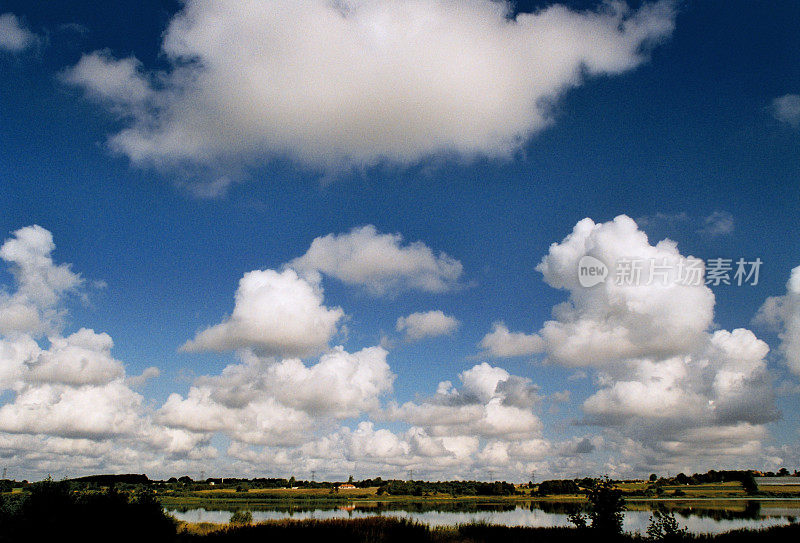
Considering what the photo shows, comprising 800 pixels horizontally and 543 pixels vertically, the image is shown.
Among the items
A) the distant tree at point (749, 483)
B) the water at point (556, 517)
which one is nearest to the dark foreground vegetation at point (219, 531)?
the water at point (556, 517)

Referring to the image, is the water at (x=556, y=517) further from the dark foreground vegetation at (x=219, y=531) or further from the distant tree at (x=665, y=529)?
the distant tree at (x=665, y=529)

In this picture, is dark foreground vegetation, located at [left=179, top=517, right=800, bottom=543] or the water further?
the water

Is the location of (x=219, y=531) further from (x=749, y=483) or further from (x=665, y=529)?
(x=749, y=483)

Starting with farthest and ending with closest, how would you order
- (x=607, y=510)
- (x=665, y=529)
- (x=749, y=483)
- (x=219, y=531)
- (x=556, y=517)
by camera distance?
1. (x=749, y=483)
2. (x=556, y=517)
3. (x=607, y=510)
4. (x=219, y=531)
5. (x=665, y=529)

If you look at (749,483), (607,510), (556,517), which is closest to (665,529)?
(607,510)

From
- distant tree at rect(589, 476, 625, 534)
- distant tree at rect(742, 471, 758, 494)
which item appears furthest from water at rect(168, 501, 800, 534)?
distant tree at rect(742, 471, 758, 494)

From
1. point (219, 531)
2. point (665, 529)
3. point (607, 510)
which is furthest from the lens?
point (607, 510)

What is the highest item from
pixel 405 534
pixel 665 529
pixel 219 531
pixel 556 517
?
pixel 665 529

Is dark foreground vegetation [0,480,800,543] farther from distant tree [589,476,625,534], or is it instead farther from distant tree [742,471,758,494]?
distant tree [742,471,758,494]

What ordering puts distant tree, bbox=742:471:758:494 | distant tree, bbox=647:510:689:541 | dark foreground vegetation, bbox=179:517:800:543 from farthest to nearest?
distant tree, bbox=742:471:758:494 < distant tree, bbox=647:510:689:541 < dark foreground vegetation, bbox=179:517:800:543

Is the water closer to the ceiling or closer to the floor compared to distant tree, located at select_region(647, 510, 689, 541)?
closer to the floor

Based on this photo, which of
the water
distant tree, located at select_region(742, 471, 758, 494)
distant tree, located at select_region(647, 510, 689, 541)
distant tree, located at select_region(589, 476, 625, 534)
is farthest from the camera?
distant tree, located at select_region(742, 471, 758, 494)

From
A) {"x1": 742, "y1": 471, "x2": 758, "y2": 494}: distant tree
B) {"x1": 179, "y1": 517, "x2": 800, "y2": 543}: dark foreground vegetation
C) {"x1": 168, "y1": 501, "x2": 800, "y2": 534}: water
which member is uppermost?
{"x1": 179, "y1": 517, "x2": 800, "y2": 543}: dark foreground vegetation

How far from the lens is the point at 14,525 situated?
78.0ft
